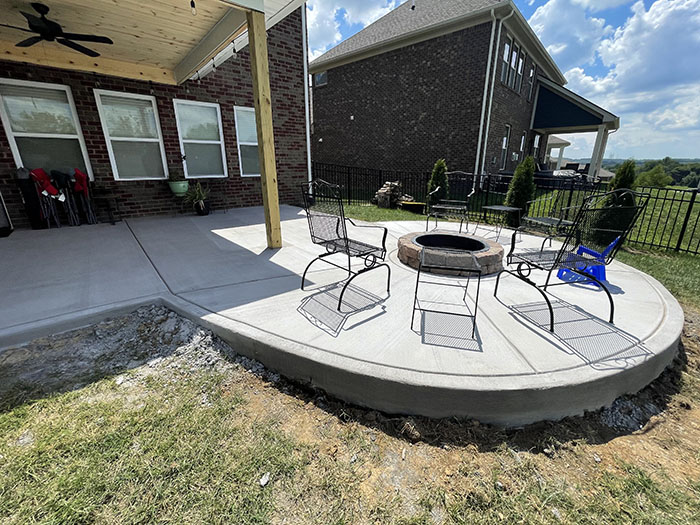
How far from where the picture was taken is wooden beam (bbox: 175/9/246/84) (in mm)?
4023

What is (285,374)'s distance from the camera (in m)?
2.19

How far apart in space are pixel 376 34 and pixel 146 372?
50.3 feet

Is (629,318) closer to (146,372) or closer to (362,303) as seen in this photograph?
(362,303)

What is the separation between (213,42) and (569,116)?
15746mm

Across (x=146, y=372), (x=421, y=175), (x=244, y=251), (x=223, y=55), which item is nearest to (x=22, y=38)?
(x=223, y=55)

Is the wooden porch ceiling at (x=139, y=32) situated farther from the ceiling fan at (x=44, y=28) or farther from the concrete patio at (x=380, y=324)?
the concrete patio at (x=380, y=324)

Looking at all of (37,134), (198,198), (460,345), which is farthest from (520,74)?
(37,134)

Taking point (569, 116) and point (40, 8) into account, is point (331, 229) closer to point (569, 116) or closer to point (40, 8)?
point (40, 8)

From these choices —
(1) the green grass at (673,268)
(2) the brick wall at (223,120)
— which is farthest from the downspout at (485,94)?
(2) the brick wall at (223,120)

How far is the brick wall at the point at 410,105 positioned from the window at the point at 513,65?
2.22 metres

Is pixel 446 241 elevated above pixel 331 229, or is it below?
below

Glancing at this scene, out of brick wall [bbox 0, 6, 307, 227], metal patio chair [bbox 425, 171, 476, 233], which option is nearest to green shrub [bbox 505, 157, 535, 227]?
metal patio chair [bbox 425, 171, 476, 233]

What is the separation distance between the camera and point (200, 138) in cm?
696

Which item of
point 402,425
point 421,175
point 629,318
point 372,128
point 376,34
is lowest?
point 402,425
